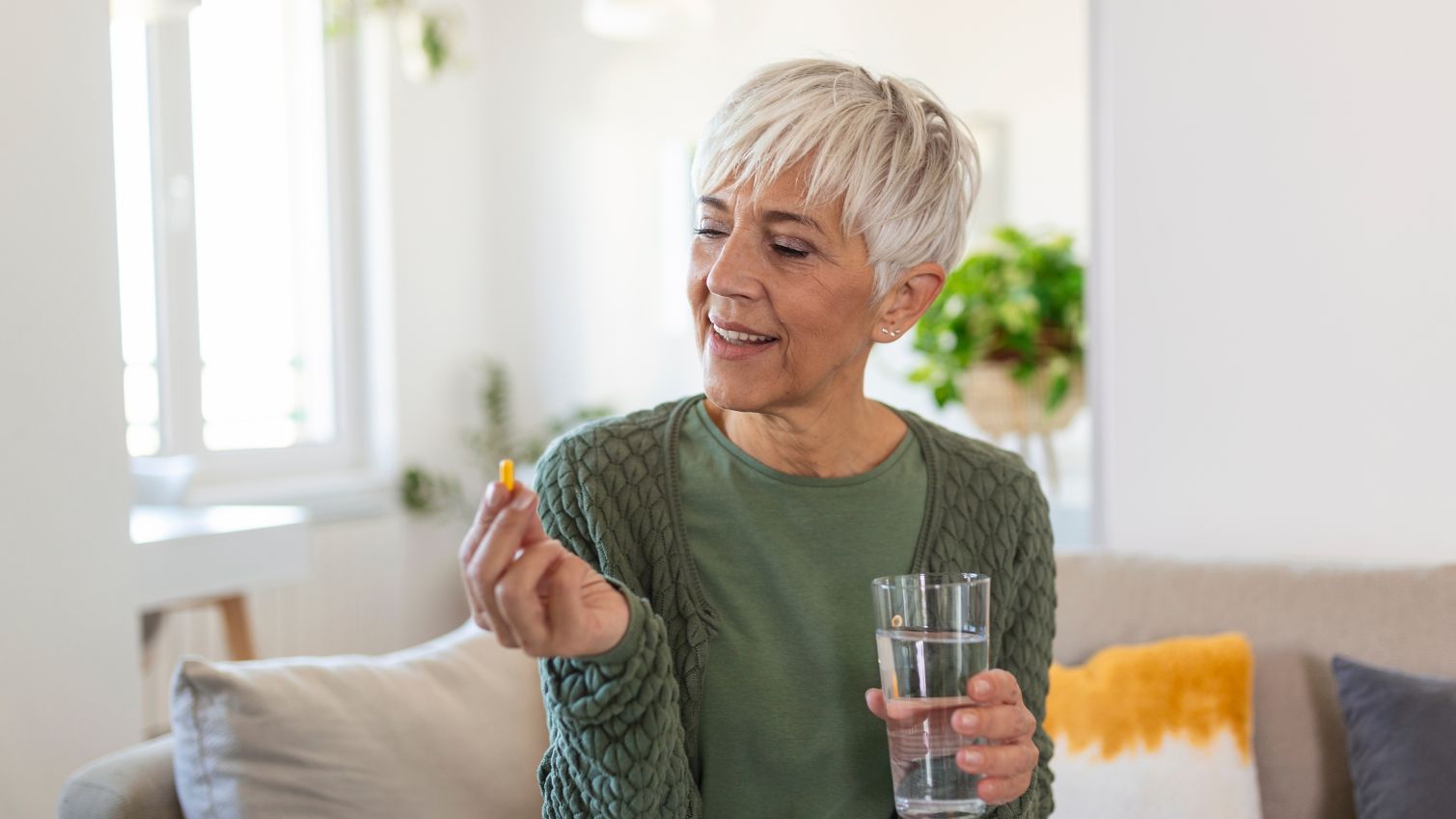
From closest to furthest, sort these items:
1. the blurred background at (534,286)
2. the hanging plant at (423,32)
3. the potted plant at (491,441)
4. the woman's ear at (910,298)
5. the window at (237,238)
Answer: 1. the woman's ear at (910,298)
2. the blurred background at (534,286)
3. the hanging plant at (423,32)
4. the window at (237,238)
5. the potted plant at (491,441)

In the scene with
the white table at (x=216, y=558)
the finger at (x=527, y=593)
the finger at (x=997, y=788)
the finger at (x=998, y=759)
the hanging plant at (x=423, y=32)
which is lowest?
the white table at (x=216, y=558)

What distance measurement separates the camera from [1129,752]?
1.82 meters

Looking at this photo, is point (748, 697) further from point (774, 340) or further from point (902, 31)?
point (902, 31)

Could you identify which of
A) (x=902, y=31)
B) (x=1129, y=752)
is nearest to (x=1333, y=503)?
(x=1129, y=752)

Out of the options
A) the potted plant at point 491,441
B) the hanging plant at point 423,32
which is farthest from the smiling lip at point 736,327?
the potted plant at point 491,441

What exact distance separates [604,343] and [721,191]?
3378 millimetres

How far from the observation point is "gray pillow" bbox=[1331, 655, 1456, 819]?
66.3 inches

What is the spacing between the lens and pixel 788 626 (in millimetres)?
1271

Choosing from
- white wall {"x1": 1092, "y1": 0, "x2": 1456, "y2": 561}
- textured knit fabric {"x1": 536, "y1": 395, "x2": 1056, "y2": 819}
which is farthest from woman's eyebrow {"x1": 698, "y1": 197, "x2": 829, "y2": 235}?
white wall {"x1": 1092, "y1": 0, "x2": 1456, "y2": 561}

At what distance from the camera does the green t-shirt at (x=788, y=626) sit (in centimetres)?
124

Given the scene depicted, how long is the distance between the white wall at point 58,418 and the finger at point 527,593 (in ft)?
3.54

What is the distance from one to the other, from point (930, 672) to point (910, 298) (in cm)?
43

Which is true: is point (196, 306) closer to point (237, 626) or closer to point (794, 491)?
point (237, 626)

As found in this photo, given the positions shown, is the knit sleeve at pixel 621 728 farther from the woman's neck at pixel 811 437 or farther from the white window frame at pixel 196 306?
the white window frame at pixel 196 306
